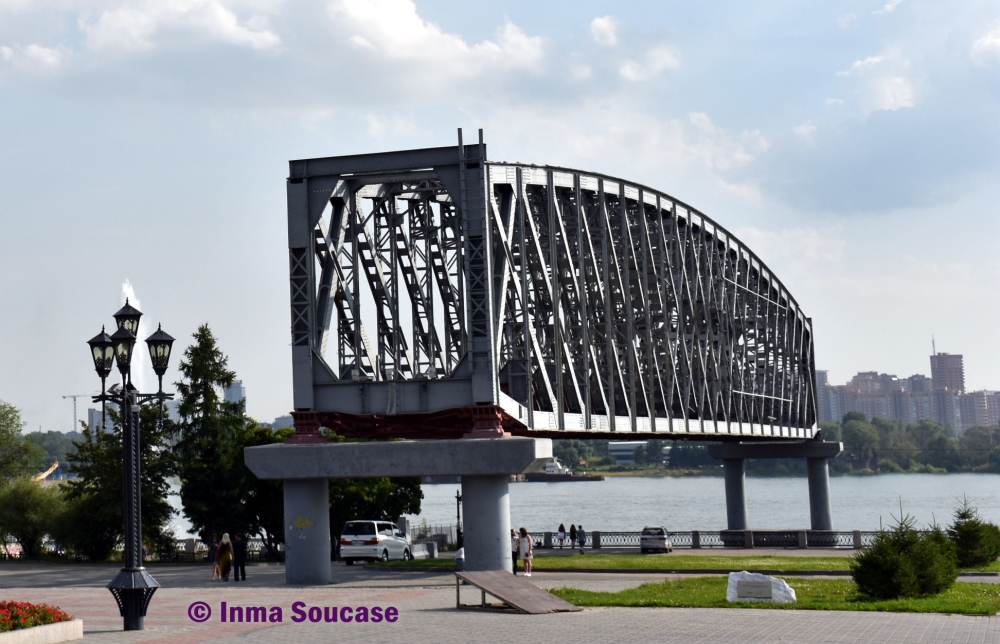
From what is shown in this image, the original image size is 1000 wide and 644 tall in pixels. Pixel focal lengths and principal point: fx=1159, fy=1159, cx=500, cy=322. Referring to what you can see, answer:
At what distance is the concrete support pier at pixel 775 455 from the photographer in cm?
7931

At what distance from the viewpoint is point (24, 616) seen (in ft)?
60.2

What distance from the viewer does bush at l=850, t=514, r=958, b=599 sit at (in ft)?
78.3

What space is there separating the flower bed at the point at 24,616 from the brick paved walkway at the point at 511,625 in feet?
2.43

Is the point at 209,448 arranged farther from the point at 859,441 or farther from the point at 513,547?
the point at 859,441

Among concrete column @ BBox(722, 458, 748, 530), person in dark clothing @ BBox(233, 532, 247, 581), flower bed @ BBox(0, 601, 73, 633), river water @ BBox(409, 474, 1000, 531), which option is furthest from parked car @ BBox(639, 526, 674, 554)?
flower bed @ BBox(0, 601, 73, 633)

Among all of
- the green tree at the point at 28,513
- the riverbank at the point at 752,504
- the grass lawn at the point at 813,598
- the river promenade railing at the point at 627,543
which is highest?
the green tree at the point at 28,513

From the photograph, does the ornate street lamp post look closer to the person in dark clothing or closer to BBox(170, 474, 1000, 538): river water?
the person in dark clothing

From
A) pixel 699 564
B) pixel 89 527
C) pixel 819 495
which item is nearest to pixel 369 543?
pixel 699 564

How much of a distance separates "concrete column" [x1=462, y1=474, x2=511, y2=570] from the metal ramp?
26.3ft

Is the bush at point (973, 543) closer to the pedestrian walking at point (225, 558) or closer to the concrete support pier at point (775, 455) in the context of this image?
the pedestrian walking at point (225, 558)

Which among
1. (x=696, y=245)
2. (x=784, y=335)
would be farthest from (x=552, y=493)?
(x=696, y=245)

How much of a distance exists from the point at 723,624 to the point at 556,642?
373 centimetres

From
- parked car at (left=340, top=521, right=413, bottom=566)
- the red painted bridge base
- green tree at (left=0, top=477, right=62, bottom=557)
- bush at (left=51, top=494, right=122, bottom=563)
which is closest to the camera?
the red painted bridge base

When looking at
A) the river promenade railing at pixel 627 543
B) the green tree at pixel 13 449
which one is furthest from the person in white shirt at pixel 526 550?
the green tree at pixel 13 449
